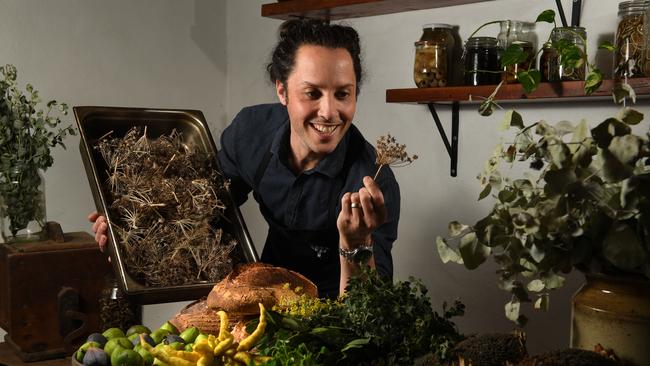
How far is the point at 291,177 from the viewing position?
6.72ft

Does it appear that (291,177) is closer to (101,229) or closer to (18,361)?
(101,229)

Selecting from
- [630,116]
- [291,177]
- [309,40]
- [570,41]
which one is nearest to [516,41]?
[570,41]

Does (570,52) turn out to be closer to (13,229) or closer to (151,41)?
(13,229)

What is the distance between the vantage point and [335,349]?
3.59ft

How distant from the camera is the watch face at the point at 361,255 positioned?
57.0 inches

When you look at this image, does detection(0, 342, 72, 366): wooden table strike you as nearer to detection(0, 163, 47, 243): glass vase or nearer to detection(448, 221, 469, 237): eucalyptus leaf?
detection(0, 163, 47, 243): glass vase

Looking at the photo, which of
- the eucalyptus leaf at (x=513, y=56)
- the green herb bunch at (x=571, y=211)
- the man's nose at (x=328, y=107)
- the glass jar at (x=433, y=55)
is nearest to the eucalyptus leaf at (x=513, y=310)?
the green herb bunch at (x=571, y=211)

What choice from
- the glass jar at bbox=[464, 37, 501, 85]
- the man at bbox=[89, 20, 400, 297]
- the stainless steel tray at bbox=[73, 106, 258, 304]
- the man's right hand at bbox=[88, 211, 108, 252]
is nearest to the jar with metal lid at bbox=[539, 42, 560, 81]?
the glass jar at bbox=[464, 37, 501, 85]

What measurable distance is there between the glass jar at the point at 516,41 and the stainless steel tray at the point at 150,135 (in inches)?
33.8

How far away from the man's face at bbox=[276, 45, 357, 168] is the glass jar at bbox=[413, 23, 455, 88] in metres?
0.39

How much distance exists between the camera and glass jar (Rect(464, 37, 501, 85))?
2.09 m

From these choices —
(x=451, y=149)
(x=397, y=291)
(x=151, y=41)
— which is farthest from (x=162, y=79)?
(x=397, y=291)

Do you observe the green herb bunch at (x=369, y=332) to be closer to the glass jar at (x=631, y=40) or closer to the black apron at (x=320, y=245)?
the black apron at (x=320, y=245)

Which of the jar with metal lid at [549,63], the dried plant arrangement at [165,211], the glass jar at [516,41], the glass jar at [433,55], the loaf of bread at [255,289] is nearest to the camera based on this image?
the loaf of bread at [255,289]
